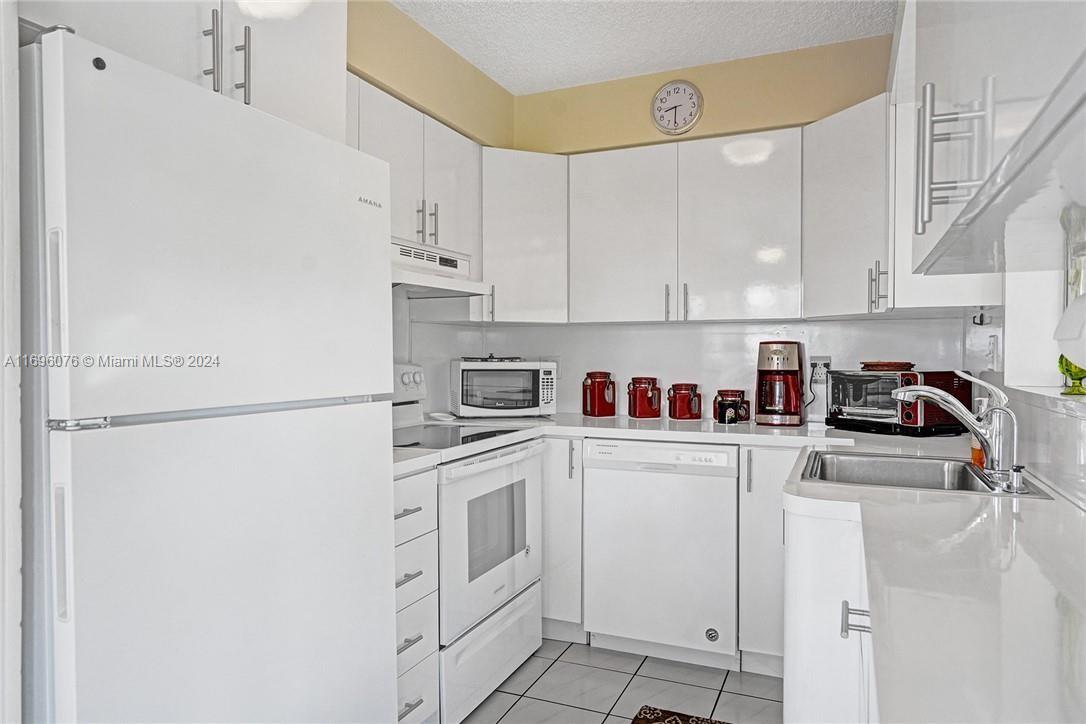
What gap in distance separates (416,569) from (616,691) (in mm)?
994

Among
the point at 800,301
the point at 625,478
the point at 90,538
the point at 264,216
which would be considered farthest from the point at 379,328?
the point at 800,301

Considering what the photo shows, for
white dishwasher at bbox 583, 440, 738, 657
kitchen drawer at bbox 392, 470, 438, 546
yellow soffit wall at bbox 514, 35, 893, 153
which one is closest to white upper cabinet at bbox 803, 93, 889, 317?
yellow soffit wall at bbox 514, 35, 893, 153

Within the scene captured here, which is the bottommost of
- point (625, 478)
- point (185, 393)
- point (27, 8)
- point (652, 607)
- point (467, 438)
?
point (652, 607)

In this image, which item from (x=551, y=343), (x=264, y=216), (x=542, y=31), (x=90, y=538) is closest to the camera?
(x=90, y=538)

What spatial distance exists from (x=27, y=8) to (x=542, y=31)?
1989 millimetres

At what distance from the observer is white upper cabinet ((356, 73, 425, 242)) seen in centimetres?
236

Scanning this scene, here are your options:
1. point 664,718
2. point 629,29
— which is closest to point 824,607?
point 664,718

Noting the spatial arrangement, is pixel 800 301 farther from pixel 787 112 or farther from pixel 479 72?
pixel 479 72

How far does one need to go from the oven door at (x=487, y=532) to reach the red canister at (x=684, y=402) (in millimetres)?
687

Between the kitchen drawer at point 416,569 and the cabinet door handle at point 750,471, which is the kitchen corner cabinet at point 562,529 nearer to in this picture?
the cabinet door handle at point 750,471

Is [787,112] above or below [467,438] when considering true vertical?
above

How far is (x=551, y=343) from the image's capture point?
3557 millimetres

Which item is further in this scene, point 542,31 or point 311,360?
point 542,31

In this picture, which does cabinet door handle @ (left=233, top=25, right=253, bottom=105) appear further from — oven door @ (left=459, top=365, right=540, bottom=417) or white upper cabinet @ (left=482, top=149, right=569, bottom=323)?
oven door @ (left=459, top=365, right=540, bottom=417)
